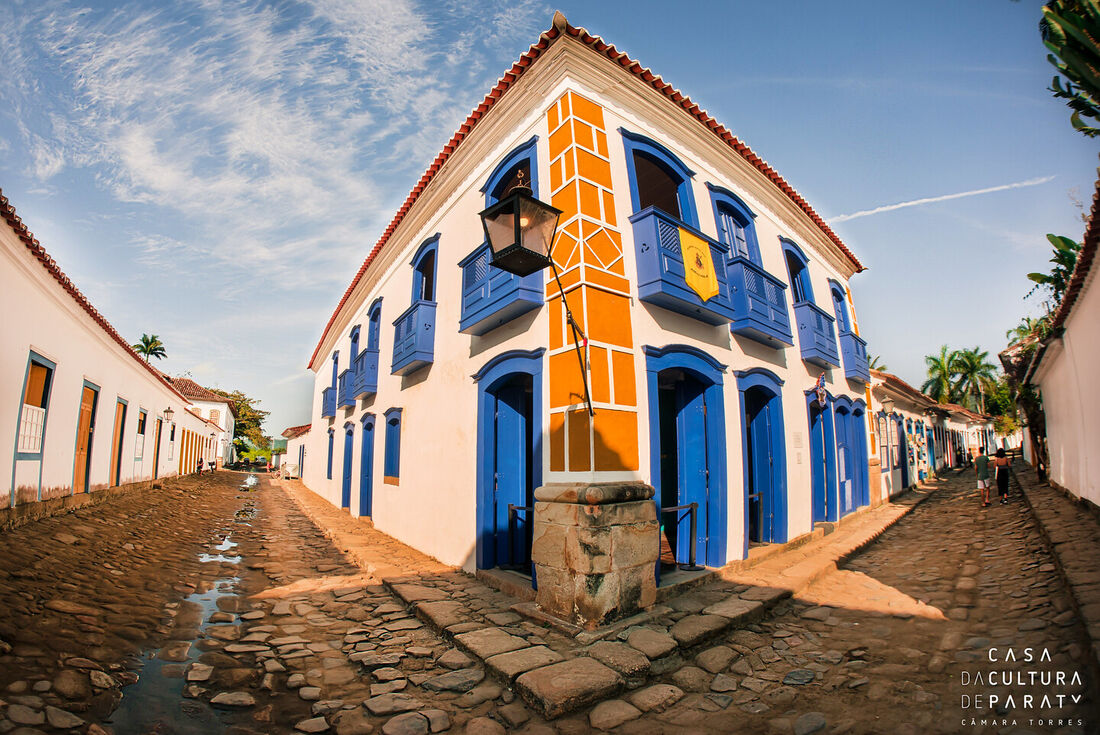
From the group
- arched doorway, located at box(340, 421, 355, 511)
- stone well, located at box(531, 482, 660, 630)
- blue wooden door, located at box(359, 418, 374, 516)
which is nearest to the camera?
stone well, located at box(531, 482, 660, 630)

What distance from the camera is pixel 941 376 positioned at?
38.3 m

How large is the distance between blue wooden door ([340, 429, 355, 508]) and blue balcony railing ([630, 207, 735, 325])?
10.5 m

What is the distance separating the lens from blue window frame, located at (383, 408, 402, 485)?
370 inches

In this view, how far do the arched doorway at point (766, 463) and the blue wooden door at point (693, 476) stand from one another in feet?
4.55

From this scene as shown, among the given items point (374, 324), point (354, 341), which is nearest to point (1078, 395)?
point (374, 324)

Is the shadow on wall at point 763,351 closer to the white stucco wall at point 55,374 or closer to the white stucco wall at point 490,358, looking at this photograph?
the white stucco wall at point 490,358

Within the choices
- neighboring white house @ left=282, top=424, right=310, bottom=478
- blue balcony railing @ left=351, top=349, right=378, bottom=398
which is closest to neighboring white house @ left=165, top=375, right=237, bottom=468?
neighboring white house @ left=282, top=424, right=310, bottom=478

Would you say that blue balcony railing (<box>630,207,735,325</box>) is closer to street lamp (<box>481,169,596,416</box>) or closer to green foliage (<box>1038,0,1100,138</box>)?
street lamp (<box>481,169,596,416</box>)

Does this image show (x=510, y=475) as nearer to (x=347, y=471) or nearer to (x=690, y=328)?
(x=690, y=328)

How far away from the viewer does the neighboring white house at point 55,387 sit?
692 cm

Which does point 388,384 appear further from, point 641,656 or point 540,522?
point 641,656

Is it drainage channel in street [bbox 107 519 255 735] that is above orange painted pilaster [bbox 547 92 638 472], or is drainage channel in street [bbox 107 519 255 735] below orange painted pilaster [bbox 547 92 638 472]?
below

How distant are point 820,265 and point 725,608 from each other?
8812 mm

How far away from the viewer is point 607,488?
167 inches
